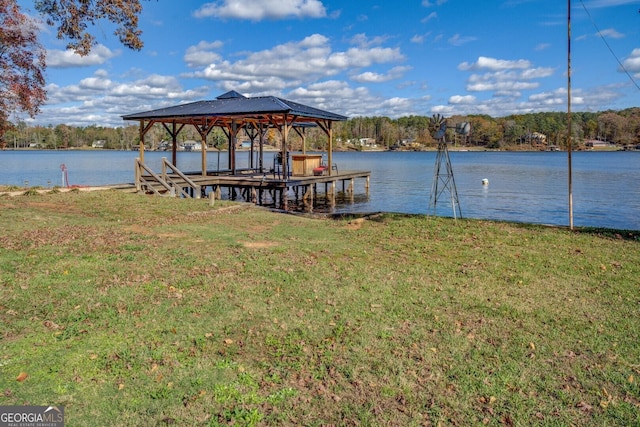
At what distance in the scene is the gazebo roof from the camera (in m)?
19.4

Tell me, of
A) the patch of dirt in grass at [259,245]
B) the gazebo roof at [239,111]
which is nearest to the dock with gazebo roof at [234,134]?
the gazebo roof at [239,111]

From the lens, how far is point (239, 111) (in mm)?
19781

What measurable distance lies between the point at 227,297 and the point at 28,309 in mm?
2121

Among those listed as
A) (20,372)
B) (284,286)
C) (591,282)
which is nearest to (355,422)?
(20,372)

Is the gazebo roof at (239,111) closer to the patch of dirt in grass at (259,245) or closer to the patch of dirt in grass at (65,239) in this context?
the patch of dirt in grass at (259,245)

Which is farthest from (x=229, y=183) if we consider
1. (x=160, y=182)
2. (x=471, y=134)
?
(x=471, y=134)

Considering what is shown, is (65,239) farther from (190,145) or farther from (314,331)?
(190,145)

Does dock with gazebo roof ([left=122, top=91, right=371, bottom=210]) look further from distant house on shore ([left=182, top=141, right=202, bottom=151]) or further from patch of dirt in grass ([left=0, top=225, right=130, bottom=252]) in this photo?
distant house on shore ([left=182, top=141, right=202, bottom=151])

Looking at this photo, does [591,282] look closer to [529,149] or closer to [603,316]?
[603,316]

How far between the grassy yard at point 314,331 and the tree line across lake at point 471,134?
102 meters

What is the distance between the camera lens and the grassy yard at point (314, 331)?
3438mm

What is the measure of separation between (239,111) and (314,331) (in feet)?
53.7

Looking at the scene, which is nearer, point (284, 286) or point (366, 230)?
point (284, 286)

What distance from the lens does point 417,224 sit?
11.8m
